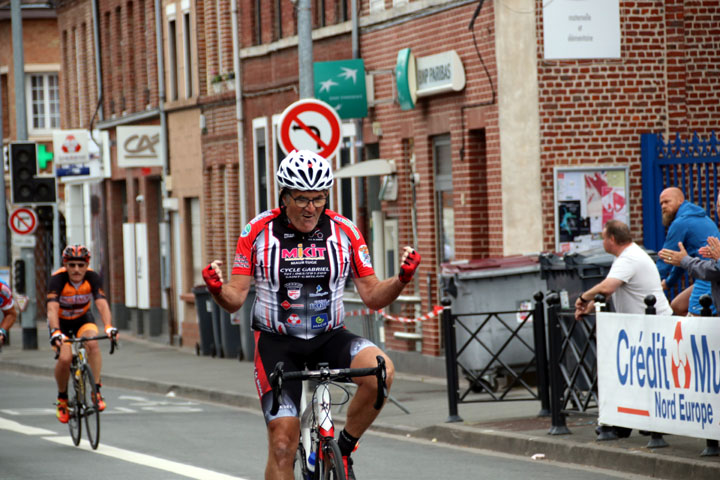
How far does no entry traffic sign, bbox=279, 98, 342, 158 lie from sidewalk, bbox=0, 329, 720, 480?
2845mm

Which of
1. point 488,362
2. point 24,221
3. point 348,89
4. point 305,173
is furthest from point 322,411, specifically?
point 24,221

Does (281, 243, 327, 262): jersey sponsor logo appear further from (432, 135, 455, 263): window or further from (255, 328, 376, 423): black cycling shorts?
(432, 135, 455, 263): window

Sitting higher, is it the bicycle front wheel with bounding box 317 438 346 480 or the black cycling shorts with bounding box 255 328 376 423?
the black cycling shorts with bounding box 255 328 376 423

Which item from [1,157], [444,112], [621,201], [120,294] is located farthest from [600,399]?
[120,294]

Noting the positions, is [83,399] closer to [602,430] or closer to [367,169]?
[602,430]

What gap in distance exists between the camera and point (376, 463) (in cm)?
1310

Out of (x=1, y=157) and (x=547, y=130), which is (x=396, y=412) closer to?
(x=547, y=130)

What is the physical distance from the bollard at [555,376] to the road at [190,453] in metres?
0.50

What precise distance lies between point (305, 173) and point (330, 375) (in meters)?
1.01

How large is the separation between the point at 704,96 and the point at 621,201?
1704mm

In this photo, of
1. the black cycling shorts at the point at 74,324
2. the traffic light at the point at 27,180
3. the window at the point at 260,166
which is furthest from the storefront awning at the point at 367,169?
the traffic light at the point at 27,180

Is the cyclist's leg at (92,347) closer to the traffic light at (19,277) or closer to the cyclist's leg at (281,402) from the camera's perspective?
the cyclist's leg at (281,402)

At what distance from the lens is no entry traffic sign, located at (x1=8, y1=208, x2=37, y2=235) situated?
32.5 m

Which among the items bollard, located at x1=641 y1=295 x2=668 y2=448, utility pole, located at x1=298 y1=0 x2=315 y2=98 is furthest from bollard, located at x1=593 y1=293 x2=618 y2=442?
utility pole, located at x1=298 y1=0 x2=315 y2=98
